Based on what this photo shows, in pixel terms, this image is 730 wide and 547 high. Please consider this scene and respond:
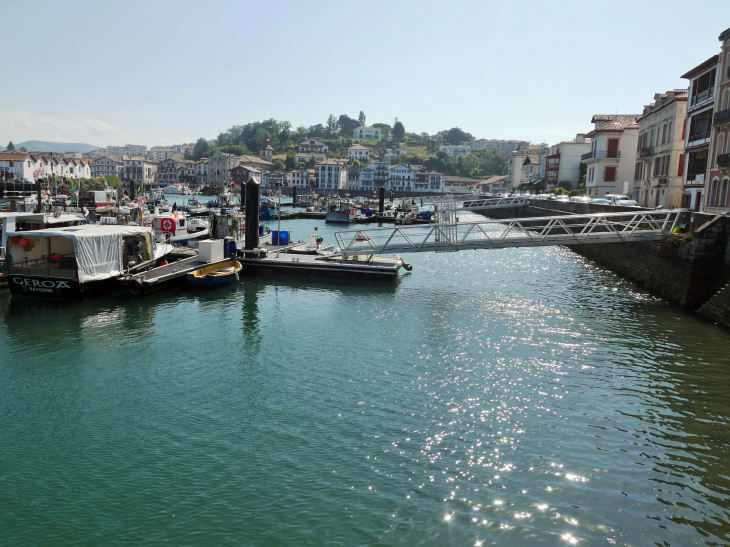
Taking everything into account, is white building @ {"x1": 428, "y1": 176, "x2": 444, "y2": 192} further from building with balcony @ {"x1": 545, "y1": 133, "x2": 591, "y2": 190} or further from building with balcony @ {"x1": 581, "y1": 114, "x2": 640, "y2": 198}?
building with balcony @ {"x1": 581, "y1": 114, "x2": 640, "y2": 198}

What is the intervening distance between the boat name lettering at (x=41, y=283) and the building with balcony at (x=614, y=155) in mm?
60636

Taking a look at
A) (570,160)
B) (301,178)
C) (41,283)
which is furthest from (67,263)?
(301,178)

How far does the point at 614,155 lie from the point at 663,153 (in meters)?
17.4

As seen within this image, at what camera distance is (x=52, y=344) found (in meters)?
19.4

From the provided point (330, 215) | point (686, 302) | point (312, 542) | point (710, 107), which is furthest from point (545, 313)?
point (330, 215)

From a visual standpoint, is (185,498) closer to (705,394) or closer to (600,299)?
(705,394)

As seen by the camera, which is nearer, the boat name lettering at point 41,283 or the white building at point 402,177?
the boat name lettering at point 41,283

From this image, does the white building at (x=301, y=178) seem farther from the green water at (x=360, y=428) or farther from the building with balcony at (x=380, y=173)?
the green water at (x=360, y=428)

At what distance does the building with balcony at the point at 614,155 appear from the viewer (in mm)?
65625

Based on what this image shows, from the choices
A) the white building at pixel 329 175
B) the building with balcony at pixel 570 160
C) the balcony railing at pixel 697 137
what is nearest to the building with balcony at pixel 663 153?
the balcony railing at pixel 697 137

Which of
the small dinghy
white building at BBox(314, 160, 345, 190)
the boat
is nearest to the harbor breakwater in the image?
the small dinghy

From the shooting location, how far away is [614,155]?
2613 inches

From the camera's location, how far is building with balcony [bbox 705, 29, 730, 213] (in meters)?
33.5

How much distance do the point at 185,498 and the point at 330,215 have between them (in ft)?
235
